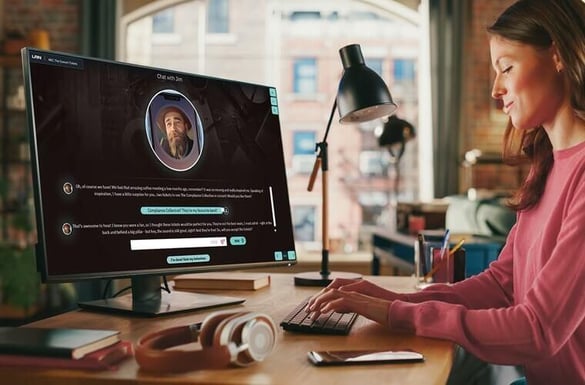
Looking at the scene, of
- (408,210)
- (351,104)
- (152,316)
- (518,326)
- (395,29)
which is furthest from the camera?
(395,29)

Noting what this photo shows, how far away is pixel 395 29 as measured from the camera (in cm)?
589

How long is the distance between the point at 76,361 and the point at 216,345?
187 mm

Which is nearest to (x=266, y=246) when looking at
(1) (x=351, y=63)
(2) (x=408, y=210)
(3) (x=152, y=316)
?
(3) (x=152, y=316)

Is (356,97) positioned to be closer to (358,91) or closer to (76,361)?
(358,91)

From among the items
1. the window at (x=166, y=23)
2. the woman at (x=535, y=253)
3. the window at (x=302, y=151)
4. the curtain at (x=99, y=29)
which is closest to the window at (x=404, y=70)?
the window at (x=302, y=151)

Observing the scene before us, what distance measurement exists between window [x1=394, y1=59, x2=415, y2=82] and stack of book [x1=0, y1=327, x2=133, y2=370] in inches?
199

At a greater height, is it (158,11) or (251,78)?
(158,11)

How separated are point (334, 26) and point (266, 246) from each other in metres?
4.53

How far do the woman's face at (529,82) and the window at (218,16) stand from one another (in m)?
4.78

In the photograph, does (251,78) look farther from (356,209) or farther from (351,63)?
(351,63)

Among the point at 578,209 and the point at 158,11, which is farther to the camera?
the point at 158,11

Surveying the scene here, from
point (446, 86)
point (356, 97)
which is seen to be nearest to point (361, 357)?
point (356, 97)

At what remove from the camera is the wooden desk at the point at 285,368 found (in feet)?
3.12

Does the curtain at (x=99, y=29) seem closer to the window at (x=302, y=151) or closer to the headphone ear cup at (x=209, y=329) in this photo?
the window at (x=302, y=151)
